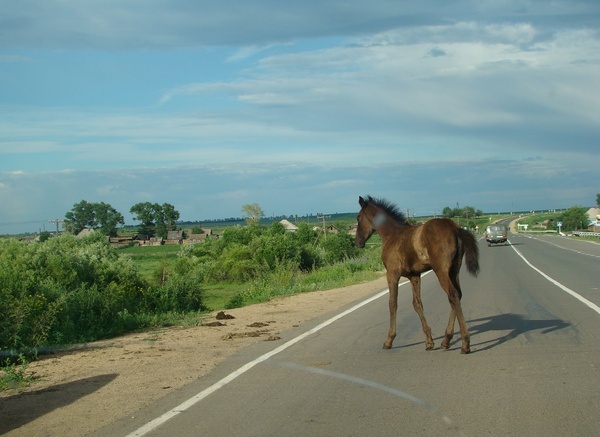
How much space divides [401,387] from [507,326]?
5.02 meters

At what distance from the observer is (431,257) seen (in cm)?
932

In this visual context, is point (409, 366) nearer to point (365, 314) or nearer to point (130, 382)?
point (130, 382)

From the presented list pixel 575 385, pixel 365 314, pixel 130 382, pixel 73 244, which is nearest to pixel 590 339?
pixel 575 385

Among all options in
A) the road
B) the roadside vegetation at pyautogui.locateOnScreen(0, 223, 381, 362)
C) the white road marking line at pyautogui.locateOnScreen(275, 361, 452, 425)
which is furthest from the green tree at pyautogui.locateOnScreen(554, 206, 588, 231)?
the white road marking line at pyautogui.locateOnScreen(275, 361, 452, 425)

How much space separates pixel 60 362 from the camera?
10141 mm

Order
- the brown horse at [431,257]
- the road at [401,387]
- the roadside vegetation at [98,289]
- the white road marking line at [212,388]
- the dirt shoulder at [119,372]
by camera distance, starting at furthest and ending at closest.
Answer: the roadside vegetation at [98,289] < the brown horse at [431,257] < the dirt shoulder at [119,372] < the white road marking line at [212,388] < the road at [401,387]

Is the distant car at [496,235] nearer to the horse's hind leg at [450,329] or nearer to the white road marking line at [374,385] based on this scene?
the horse's hind leg at [450,329]

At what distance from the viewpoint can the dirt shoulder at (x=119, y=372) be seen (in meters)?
6.88

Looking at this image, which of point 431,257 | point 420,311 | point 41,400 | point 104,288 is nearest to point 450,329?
point 420,311

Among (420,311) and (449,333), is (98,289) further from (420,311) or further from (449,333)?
(449,333)

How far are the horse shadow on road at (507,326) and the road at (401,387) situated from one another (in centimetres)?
2

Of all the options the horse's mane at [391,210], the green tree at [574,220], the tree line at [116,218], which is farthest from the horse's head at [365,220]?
the green tree at [574,220]

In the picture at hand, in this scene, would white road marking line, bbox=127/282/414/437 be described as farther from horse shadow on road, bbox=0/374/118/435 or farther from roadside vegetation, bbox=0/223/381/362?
roadside vegetation, bbox=0/223/381/362

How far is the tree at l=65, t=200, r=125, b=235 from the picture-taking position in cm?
6018
